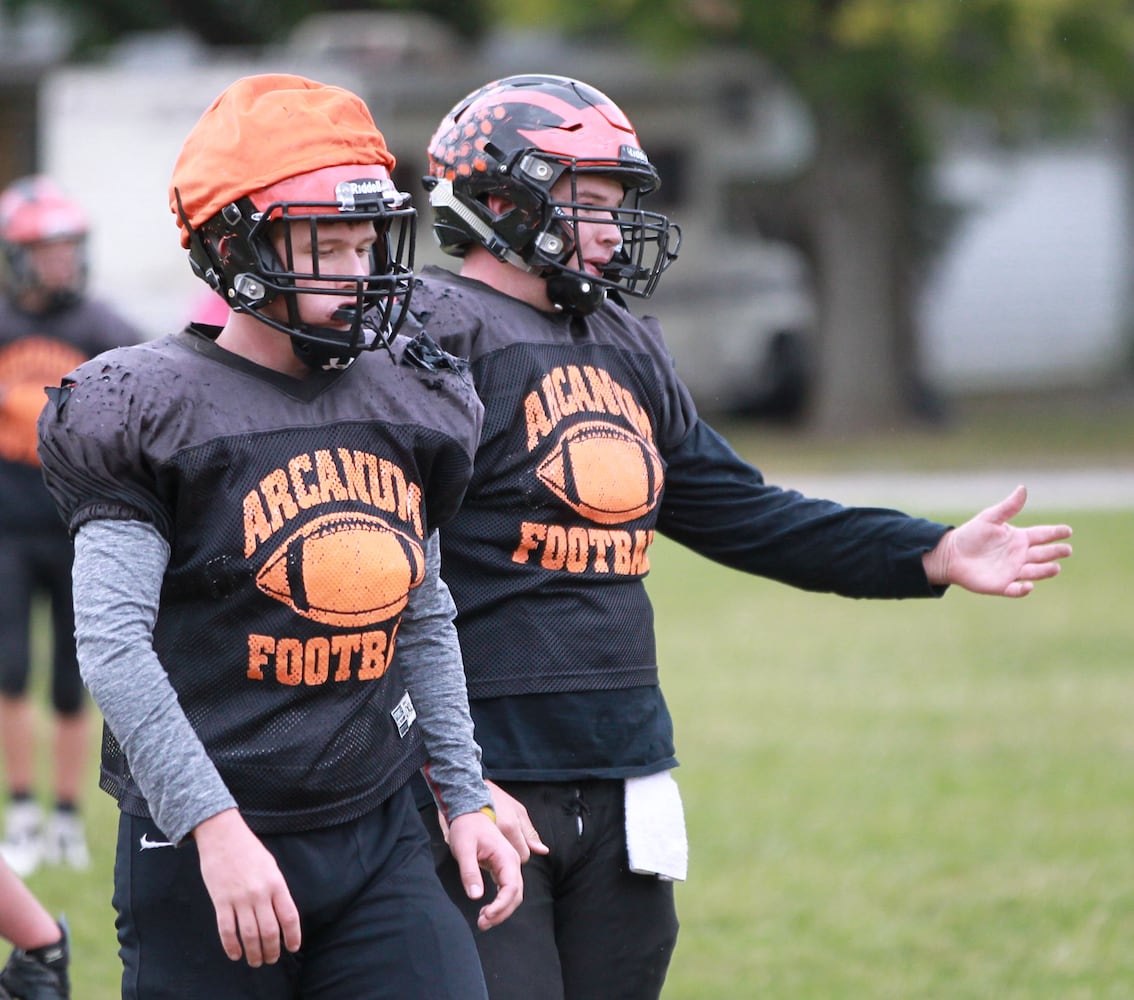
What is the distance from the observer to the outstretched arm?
3.54 meters

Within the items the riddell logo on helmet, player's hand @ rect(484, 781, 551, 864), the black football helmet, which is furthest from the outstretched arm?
the riddell logo on helmet

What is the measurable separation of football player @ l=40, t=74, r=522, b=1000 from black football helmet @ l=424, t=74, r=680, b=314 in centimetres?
51

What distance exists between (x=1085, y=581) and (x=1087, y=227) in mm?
22536

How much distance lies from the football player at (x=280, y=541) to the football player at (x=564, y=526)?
1.33ft

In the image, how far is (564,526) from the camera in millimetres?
3357

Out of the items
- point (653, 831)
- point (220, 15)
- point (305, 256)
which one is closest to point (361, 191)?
point (305, 256)

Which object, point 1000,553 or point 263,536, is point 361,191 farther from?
point 1000,553

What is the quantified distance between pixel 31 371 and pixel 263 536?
475cm

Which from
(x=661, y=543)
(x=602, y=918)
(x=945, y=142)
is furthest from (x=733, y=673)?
(x=945, y=142)

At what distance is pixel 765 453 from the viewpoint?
1959 centimetres

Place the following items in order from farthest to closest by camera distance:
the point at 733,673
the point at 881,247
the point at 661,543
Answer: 1. the point at 881,247
2. the point at 661,543
3. the point at 733,673

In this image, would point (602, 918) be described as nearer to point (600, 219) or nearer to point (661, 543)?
point (600, 219)

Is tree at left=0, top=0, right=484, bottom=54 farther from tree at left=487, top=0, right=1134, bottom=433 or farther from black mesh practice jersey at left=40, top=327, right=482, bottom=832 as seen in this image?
black mesh practice jersey at left=40, top=327, right=482, bottom=832

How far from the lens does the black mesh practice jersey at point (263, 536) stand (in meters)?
2.65
